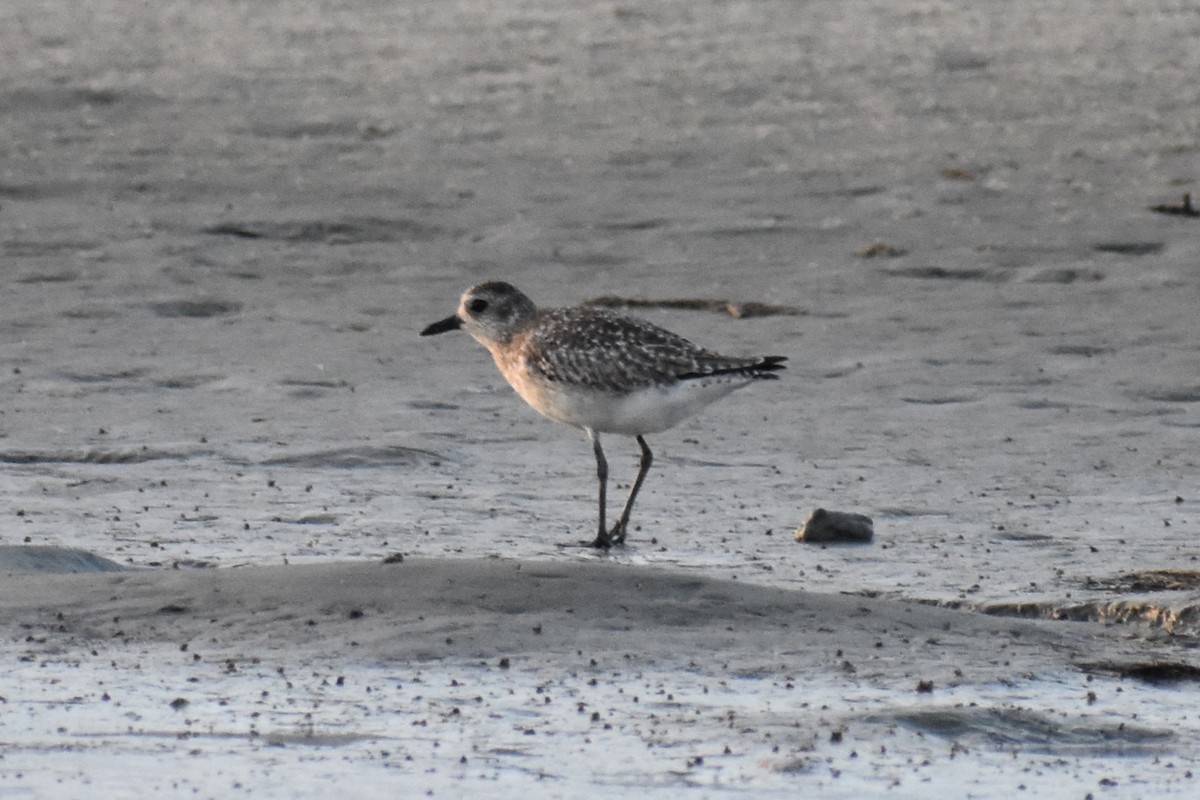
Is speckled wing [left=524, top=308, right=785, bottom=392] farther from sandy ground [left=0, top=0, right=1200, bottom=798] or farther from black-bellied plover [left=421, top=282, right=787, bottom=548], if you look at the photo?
sandy ground [left=0, top=0, right=1200, bottom=798]

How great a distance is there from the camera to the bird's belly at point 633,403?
9.56 m

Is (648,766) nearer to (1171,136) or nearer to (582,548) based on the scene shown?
(582,548)

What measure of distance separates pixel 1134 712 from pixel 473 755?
6.36 ft

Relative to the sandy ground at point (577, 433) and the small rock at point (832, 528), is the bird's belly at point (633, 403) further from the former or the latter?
the small rock at point (832, 528)

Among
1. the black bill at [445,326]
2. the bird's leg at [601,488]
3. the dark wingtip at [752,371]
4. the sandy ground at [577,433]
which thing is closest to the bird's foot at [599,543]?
the bird's leg at [601,488]

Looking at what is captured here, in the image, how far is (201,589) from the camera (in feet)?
25.3

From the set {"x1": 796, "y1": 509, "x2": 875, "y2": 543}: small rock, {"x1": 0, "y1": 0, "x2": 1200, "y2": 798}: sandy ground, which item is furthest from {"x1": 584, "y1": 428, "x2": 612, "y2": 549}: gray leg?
{"x1": 796, "y1": 509, "x2": 875, "y2": 543}: small rock

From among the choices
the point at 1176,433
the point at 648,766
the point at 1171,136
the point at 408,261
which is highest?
the point at 1171,136

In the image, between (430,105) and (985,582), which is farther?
(430,105)

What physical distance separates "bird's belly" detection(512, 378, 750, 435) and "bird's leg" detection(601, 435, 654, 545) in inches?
3.9

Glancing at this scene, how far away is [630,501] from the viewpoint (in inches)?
367

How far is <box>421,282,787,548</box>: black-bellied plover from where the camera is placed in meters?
9.55

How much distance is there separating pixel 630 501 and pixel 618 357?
0.64 m

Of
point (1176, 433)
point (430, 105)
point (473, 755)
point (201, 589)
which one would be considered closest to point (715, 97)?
point (430, 105)
